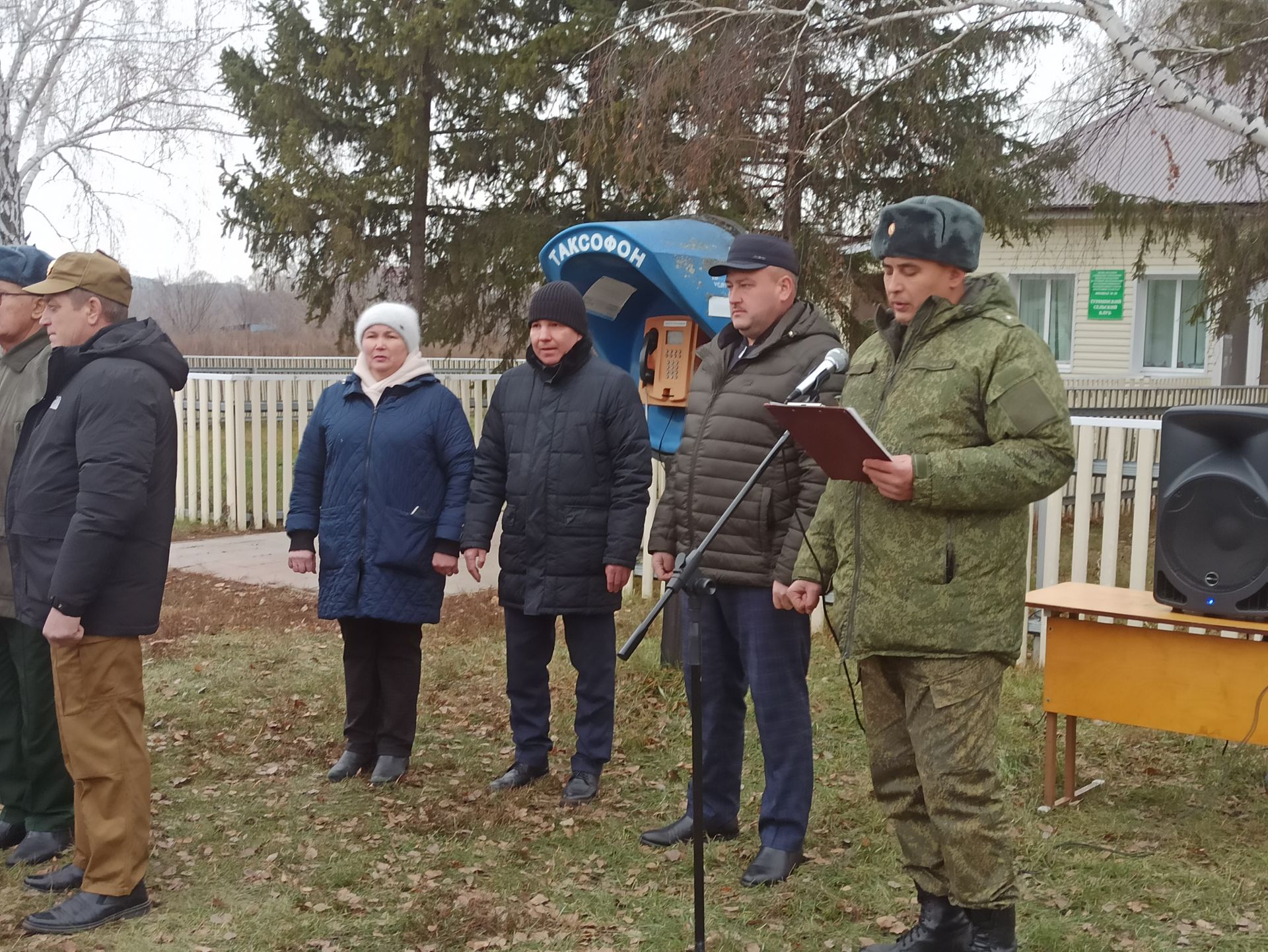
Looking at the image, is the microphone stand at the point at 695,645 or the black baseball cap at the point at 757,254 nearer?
the microphone stand at the point at 695,645

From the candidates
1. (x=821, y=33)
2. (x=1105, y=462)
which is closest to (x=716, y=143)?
(x=821, y=33)

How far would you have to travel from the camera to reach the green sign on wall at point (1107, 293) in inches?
839

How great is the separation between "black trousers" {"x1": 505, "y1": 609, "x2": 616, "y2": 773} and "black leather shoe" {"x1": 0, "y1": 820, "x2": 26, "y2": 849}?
1847mm

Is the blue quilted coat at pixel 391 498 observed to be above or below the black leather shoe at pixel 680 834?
above

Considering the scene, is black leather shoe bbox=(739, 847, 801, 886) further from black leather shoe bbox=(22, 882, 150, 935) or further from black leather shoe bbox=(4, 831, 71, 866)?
black leather shoe bbox=(4, 831, 71, 866)

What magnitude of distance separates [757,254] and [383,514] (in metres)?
1.92

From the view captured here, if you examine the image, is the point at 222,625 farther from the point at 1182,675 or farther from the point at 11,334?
the point at 1182,675

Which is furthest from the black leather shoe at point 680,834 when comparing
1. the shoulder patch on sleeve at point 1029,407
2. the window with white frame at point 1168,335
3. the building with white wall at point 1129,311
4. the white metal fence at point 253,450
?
the window with white frame at point 1168,335

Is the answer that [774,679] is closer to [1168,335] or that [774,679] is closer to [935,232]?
[935,232]

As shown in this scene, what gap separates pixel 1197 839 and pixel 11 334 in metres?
4.56

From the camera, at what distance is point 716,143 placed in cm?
932

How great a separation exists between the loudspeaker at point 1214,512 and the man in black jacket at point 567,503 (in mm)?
1918

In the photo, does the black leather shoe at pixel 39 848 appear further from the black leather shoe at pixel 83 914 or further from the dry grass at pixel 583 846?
the black leather shoe at pixel 83 914

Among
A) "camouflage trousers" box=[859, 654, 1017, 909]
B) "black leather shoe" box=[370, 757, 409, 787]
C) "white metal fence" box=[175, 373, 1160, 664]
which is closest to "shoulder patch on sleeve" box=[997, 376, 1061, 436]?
"camouflage trousers" box=[859, 654, 1017, 909]
